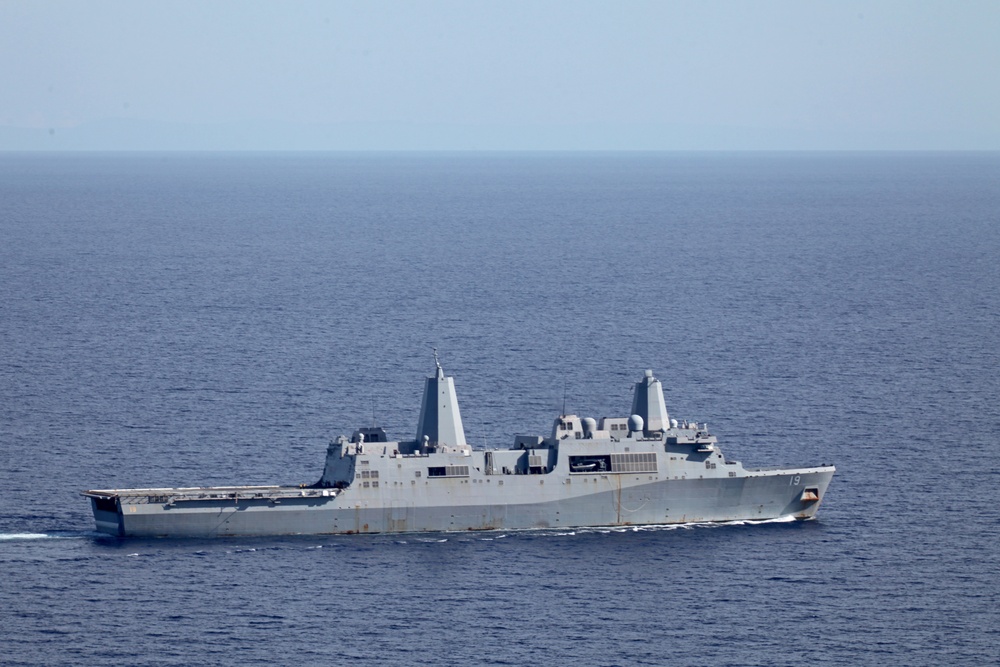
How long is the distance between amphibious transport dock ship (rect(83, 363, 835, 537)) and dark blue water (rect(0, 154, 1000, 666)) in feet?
4.06

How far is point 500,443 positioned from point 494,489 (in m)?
11.2

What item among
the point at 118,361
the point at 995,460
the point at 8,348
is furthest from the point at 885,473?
the point at 8,348

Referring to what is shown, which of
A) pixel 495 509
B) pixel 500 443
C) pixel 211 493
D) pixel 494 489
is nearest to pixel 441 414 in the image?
pixel 494 489

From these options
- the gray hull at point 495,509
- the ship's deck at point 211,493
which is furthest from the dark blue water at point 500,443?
the ship's deck at point 211,493

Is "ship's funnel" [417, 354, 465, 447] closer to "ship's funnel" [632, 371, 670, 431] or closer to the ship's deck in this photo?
the ship's deck

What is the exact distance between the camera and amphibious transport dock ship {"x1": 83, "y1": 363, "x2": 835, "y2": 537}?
244 feet

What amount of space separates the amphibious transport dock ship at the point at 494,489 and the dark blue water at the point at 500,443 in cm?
124

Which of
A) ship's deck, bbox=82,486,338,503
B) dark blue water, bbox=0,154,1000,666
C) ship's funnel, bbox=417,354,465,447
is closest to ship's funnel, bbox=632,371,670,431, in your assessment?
dark blue water, bbox=0,154,1000,666

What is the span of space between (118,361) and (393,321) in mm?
27051

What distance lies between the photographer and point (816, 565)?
233ft

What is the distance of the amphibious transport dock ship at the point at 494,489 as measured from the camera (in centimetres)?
7425

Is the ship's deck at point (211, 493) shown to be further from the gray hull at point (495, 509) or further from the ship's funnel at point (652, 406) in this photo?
the ship's funnel at point (652, 406)

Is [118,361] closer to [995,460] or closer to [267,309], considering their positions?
[267,309]

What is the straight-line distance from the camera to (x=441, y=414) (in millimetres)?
78125
